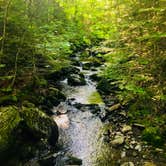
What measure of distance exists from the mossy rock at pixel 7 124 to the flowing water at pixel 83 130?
4.69 feet

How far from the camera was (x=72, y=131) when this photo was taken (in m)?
7.22

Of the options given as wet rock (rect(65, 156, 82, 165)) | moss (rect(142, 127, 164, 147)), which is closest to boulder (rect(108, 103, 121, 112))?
moss (rect(142, 127, 164, 147))

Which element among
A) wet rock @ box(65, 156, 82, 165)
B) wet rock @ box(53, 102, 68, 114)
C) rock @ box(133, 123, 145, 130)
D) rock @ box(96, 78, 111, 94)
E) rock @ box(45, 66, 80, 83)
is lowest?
wet rock @ box(65, 156, 82, 165)

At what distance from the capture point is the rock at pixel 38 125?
599cm

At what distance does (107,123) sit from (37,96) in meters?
2.05

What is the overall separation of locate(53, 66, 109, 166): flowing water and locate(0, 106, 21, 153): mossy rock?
1.43 metres

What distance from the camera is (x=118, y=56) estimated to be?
7.07 m

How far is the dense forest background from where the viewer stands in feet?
20.0

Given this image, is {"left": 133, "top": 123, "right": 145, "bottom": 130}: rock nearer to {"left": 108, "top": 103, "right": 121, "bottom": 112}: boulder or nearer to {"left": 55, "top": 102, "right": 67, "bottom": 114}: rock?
{"left": 108, "top": 103, "right": 121, "bottom": 112}: boulder

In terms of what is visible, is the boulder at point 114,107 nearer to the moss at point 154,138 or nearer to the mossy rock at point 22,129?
the moss at point 154,138

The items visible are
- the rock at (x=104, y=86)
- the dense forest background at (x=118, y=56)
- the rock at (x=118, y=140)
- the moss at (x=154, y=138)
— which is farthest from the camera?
the rock at (x=104, y=86)

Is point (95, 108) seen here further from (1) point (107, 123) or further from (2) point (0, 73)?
(2) point (0, 73)

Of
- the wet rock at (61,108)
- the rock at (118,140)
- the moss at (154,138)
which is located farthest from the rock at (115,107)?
the moss at (154,138)

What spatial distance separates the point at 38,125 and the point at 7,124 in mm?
820
